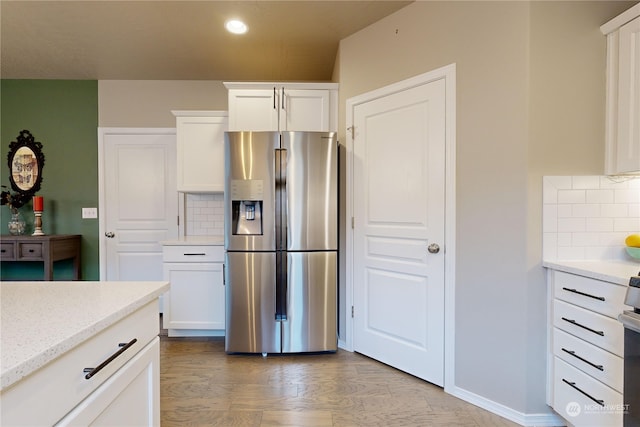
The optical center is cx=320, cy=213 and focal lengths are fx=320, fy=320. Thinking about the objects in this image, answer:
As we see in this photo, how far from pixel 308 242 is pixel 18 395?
200 cm

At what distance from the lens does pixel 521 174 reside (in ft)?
5.75

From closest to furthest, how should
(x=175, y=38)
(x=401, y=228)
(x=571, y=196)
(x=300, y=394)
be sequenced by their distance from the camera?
(x=571, y=196), (x=300, y=394), (x=401, y=228), (x=175, y=38)

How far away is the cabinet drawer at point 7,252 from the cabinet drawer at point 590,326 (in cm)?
462

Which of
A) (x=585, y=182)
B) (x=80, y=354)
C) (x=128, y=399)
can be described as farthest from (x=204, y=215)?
(x=585, y=182)

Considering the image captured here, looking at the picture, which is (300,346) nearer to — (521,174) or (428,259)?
(428,259)

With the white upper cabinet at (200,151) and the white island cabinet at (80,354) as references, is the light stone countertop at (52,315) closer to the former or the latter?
the white island cabinet at (80,354)

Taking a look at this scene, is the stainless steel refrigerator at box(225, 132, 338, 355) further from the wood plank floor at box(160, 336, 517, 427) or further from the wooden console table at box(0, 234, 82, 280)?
the wooden console table at box(0, 234, 82, 280)

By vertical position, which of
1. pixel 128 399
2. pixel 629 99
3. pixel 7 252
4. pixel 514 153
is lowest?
pixel 128 399

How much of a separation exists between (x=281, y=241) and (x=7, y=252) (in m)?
2.94

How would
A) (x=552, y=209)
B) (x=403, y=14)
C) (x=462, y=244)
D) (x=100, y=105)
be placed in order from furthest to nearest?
(x=100, y=105) < (x=403, y=14) < (x=462, y=244) < (x=552, y=209)

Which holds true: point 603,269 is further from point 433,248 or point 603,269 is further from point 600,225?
point 433,248

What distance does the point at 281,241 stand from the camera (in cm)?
251

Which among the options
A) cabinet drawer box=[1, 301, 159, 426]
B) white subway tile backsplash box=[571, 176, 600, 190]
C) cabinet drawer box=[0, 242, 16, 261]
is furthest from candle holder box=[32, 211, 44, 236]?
white subway tile backsplash box=[571, 176, 600, 190]

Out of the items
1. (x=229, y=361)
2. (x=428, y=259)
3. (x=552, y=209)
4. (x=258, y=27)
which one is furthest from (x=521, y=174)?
(x=229, y=361)
